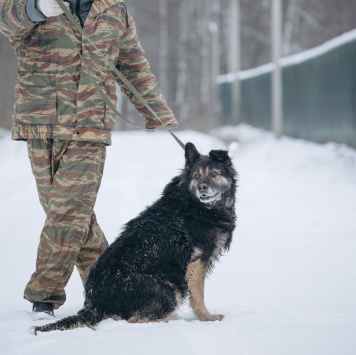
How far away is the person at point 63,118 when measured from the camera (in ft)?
15.3

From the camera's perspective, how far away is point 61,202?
15.5ft

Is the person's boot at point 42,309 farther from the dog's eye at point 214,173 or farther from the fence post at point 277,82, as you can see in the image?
the fence post at point 277,82

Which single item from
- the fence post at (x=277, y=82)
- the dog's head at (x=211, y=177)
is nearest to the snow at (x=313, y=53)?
the fence post at (x=277, y=82)

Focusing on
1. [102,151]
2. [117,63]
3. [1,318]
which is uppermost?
[117,63]

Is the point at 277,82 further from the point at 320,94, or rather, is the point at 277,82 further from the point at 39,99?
the point at 39,99

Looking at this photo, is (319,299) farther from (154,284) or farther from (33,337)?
(33,337)

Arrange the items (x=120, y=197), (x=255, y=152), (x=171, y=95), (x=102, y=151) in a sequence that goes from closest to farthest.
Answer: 1. (x=102, y=151)
2. (x=120, y=197)
3. (x=255, y=152)
4. (x=171, y=95)

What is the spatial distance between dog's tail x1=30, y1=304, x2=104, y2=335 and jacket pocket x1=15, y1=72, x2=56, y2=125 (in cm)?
130

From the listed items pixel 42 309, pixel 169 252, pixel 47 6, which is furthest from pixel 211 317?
pixel 47 6

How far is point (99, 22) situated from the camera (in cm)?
475

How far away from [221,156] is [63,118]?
122 centimetres

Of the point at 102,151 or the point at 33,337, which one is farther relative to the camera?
the point at 102,151

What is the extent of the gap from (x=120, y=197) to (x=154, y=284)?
663cm

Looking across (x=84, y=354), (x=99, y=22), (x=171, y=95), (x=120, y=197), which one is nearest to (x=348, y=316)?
(x=84, y=354)
